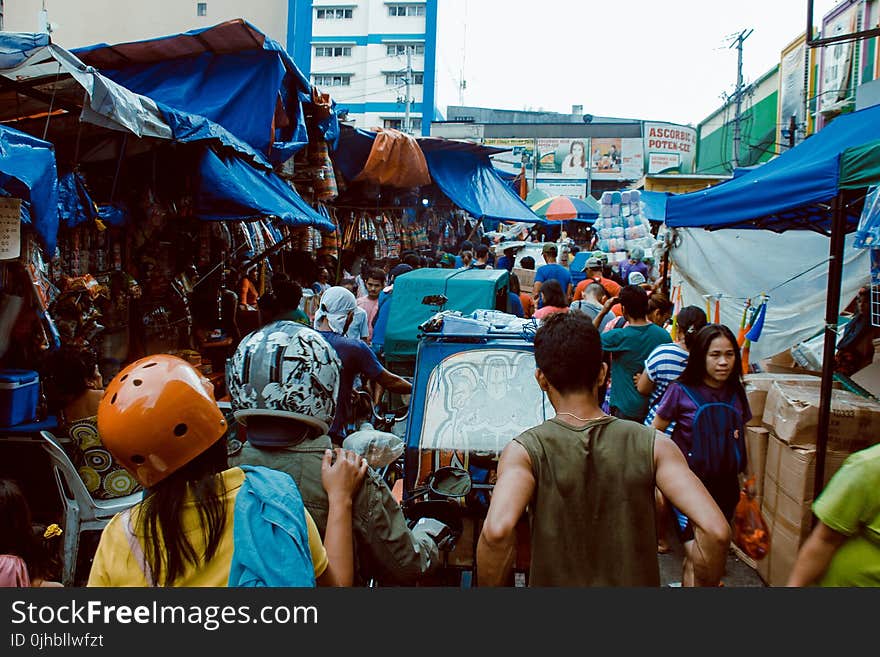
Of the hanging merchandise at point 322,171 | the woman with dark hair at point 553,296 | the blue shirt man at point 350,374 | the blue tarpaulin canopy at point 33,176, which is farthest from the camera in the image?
the hanging merchandise at point 322,171

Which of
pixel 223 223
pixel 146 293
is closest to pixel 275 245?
pixel 223 223

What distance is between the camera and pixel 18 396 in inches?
168

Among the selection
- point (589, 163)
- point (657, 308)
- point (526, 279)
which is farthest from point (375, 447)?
point (589, 163)

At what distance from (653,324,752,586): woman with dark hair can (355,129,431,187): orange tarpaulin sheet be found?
8102mm

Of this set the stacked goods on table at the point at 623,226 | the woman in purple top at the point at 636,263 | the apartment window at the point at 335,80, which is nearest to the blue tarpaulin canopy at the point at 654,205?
the stacked goods on table at the point at 623,226

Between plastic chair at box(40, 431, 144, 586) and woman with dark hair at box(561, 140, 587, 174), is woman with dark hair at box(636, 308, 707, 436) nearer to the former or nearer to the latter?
plastic chair at box(40, 431, 144, 586)

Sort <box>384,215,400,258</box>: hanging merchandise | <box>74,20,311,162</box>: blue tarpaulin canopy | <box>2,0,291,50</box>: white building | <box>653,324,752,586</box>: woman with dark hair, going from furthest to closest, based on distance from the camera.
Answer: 1. <box>384,215,400,258</box>: hanging merchandise
2. <box>2,0,291,50</box>: white building
3. <box>74,20,311,162</box>: blue tarpaulin canopy
4. <box>653,324,752,586</box>: woman with dark hair

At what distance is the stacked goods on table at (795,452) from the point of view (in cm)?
416

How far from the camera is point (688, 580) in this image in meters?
2.23

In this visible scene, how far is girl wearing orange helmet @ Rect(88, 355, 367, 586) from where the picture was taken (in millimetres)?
1496

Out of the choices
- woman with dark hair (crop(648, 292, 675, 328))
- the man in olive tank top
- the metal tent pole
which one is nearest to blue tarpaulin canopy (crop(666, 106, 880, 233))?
the metal tent pole

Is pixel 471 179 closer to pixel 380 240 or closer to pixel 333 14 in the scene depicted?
pixel 380 240

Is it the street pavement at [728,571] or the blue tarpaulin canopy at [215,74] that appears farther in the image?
the blue tarpaulin canopy at [215,74]

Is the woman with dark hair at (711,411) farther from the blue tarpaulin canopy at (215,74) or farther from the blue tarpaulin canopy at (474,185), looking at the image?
the blue tarpaulin canopy at (474,185)
